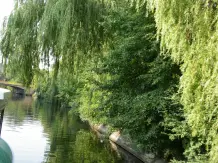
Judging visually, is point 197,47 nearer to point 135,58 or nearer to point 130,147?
point 135,58

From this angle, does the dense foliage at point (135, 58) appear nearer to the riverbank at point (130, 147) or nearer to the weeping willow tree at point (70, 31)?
the weeping willow tree at point (70, 31)

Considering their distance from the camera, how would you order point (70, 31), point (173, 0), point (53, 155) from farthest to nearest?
point (53, 155) < point (70, 31) < point (173, 0)

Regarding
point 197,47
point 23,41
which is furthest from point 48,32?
point 197,47

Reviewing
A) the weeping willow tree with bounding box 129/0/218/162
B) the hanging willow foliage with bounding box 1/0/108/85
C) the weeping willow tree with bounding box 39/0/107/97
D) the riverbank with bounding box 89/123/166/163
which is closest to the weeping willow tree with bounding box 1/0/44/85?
the hanging willow foliage with bounding box 1/0/108/85

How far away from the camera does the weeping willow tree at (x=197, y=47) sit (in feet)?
13.6

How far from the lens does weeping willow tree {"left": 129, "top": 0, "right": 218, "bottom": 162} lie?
4155 mm

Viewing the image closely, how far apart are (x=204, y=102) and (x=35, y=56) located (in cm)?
420

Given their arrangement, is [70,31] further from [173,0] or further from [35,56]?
[173,0]

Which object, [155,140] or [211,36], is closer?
[211,36]

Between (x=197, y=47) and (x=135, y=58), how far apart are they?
23.9 ft

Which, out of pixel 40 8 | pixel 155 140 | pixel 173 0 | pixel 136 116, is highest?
pixel 40 8

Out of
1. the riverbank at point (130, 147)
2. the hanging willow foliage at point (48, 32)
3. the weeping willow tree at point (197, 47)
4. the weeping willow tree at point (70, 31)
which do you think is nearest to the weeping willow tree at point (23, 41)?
the hanging willow foliage at point (48, 32)

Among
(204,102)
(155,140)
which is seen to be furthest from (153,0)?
(155,140)

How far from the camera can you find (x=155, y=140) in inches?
438
